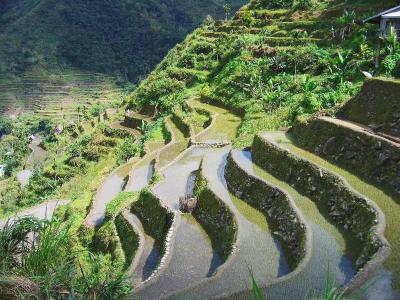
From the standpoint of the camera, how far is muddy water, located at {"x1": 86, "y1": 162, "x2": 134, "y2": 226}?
753 inches

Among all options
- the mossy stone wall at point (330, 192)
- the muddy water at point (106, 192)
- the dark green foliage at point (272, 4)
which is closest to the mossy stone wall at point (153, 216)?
the muddy water at point (106, 192)

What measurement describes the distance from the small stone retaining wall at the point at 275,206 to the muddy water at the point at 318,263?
Answer: 349 mm

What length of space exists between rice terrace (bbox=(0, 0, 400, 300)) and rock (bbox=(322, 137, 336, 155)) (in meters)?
0.07

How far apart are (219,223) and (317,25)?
2487 centimetres

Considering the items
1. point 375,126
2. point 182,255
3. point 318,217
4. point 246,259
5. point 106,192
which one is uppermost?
point 375,126

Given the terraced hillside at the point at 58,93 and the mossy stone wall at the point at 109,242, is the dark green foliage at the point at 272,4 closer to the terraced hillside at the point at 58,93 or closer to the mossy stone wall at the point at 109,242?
the mossy stone wall at the point at 109,242

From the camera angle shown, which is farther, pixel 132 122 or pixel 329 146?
pixel 132 122

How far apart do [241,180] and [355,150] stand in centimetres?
362

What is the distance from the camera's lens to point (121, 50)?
112 m

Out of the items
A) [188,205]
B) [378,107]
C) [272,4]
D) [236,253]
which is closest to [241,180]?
[188,205]

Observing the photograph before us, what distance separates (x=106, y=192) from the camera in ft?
73.2

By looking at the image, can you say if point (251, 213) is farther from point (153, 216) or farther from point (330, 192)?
point (153, 216)

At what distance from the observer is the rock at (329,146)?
1532cm

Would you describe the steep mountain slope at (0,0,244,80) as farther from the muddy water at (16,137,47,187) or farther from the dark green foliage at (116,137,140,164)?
the dark green foliage at (116,137,140,164)
